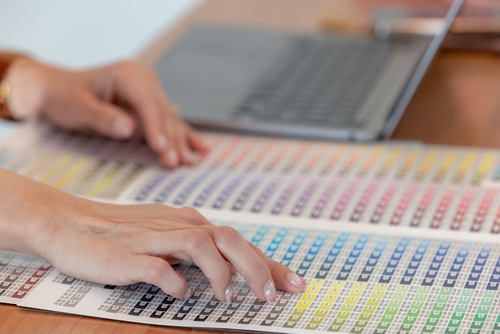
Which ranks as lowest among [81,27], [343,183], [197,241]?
[81,27]

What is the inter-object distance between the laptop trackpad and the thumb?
122 mm

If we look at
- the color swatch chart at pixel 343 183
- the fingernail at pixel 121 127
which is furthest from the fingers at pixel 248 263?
the fingernail at pixel 121 127

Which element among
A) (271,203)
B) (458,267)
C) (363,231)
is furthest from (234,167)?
(458,267)

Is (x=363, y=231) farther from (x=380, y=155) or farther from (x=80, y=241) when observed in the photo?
(x=80, y=241)

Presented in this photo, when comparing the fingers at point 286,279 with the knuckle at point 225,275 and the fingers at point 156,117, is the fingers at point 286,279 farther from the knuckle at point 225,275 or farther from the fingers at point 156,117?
the fingers at point 156,117

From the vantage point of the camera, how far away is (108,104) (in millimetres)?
1276

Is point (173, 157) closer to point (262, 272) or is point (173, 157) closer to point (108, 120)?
point (108, 120)

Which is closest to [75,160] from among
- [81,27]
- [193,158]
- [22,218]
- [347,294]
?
[193,158]

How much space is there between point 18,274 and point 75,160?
1.07ft

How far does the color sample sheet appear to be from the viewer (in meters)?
0.84

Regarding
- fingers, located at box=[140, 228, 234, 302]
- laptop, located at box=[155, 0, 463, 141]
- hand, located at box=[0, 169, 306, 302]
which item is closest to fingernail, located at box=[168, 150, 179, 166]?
laptop, located at box=[155, 0, 463, 141]

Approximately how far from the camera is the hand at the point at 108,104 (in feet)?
4.08

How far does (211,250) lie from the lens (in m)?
0.85

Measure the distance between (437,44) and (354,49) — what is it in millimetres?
153
